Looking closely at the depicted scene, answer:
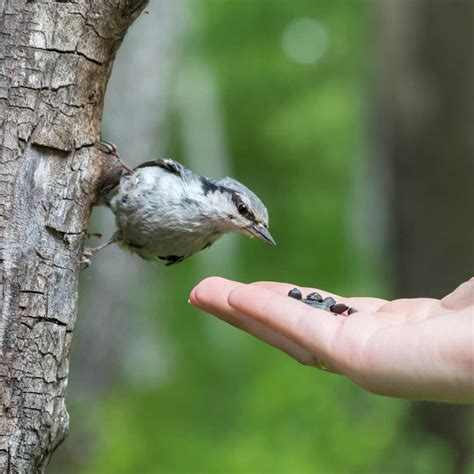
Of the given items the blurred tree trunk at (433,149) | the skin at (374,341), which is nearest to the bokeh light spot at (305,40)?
the blurred tree trunk at (433,149)

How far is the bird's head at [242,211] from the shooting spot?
4.82 m

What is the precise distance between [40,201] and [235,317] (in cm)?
85

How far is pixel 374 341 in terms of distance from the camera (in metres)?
3.10

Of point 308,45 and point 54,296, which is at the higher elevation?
point 308,45

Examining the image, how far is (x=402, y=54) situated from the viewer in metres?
8.56

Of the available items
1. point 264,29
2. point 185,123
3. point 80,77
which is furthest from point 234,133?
point 80,77

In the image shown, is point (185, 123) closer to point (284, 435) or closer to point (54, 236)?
point (284, 435)

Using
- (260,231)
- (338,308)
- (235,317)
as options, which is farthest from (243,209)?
(235,317)

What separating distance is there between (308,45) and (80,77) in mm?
16097

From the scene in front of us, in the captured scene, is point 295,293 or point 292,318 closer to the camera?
point 292,318

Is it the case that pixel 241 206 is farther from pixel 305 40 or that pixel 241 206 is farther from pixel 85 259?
pixel 305 40

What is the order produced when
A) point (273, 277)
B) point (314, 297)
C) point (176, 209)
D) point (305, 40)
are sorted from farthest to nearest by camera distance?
point (305, 40), point (273, 277), point (176, 209), point (314, 297)

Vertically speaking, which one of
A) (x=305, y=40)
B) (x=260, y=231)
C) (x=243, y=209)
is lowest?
(x=260, y=231)

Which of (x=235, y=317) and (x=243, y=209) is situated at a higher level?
(x=243, y=209)
